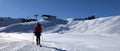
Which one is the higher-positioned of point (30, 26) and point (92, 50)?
point (92, 50)

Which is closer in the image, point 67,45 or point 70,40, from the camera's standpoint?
point 67,45

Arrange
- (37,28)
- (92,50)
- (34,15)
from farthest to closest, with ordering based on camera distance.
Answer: (34,15) → (37,28) → (92,50)

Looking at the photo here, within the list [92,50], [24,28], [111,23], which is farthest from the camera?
[24,28]

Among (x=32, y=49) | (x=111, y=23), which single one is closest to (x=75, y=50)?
(x=32, y=49)

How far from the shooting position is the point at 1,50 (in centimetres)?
1367

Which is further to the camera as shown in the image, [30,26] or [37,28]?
[30,26]

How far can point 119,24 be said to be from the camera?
1281 inches

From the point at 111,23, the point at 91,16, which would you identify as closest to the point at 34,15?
the point at 91,16

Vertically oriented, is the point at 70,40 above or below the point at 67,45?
below

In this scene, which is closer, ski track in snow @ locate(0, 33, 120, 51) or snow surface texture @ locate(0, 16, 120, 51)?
ski track in snow @ locate(0, 33, 120, 51)

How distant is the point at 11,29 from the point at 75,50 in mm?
50297

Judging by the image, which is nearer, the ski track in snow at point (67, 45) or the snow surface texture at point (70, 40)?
the ski track in snow at point (67, 45)

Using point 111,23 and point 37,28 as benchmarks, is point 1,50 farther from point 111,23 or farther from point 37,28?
point 111,23

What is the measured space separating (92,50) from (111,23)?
2439 cm
